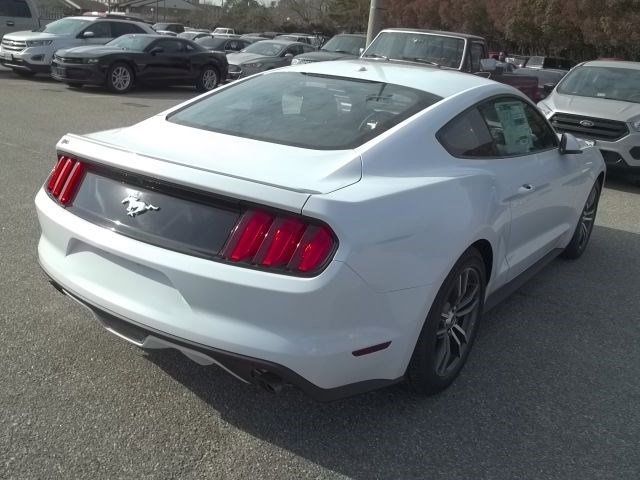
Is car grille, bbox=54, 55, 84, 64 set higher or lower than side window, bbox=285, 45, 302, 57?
higher

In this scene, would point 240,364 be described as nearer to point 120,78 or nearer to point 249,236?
point 249,236

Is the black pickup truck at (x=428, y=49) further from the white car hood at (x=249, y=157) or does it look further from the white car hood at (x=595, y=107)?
the white car hood at (x=249, y=157)

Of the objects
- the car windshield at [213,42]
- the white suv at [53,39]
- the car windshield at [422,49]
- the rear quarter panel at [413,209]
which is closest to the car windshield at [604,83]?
the car windshield at [422,49]

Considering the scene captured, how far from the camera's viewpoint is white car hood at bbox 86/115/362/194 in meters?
2.74

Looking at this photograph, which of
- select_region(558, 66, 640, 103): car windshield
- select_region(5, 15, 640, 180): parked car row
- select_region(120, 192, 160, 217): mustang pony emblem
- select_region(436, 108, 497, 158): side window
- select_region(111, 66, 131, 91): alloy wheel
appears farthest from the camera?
select_region(111, 66, 131, 91): alloy wheel

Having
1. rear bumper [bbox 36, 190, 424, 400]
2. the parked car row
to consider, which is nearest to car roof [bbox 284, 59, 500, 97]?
rear bumper [bbox 36, 190, 424, 400]

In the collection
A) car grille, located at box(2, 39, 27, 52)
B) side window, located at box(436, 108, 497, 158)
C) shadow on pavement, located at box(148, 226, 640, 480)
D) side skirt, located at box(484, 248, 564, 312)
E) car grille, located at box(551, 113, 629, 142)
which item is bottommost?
car grille, located at box(2, 39, 27, 52)

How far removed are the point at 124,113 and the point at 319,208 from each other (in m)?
10.7

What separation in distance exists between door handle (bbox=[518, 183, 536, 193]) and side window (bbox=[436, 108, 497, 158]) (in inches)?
10.4

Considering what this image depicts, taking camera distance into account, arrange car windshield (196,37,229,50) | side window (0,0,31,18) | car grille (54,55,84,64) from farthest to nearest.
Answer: car windshield (196,37,229,50) → side window (0,0,31,18) → car grille (54,55,84,64)

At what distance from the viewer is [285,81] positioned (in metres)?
4.09

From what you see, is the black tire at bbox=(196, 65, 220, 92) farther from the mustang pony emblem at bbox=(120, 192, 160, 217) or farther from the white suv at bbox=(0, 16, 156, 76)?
the mustang pony emblem at bbox=(120, 192, 160, 217)

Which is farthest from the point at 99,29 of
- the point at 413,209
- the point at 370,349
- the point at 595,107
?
the point at 370,349

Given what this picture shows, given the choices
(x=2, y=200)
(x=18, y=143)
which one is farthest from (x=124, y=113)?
(x=2, y=200)
